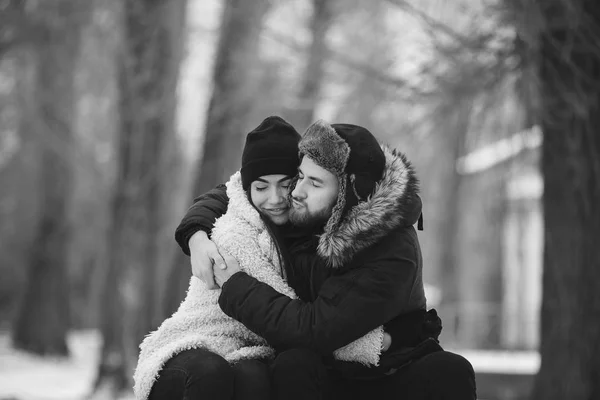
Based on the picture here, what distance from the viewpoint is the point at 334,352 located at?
298 cm

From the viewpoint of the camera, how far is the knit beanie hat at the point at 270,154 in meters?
3.16

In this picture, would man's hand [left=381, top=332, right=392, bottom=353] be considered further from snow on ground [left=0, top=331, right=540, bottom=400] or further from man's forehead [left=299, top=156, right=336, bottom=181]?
snow on ground [left=0, top=331, right=540, bottom=400]

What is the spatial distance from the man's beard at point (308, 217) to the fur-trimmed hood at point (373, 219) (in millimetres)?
73

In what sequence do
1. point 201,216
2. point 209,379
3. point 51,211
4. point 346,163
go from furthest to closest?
point 51,211 < point 201,216 < point 346,163 < point 209,379

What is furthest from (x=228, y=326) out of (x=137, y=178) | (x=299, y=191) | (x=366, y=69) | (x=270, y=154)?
(x=137, y=178)

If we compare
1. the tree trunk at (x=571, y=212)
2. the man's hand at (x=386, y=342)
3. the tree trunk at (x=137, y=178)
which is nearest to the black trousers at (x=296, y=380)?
the man's hand at (x=386, y=342)

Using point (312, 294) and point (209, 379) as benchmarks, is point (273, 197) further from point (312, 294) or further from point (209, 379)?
point (209, 379)

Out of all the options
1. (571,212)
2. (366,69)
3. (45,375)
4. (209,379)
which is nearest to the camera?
(209,379)

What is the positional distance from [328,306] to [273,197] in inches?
20.2

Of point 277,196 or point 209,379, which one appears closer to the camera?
point 209,379

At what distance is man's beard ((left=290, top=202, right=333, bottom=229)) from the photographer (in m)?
3.02

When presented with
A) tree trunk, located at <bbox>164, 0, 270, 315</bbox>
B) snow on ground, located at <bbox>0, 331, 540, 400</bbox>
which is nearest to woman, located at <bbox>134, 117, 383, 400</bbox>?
tree trunk, located at <bbox>164, 0, 270, 315</bbox>

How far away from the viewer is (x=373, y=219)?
9.46 ft

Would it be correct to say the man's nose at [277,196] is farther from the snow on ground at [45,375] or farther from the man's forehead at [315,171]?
the snow on ground at [45,375]
